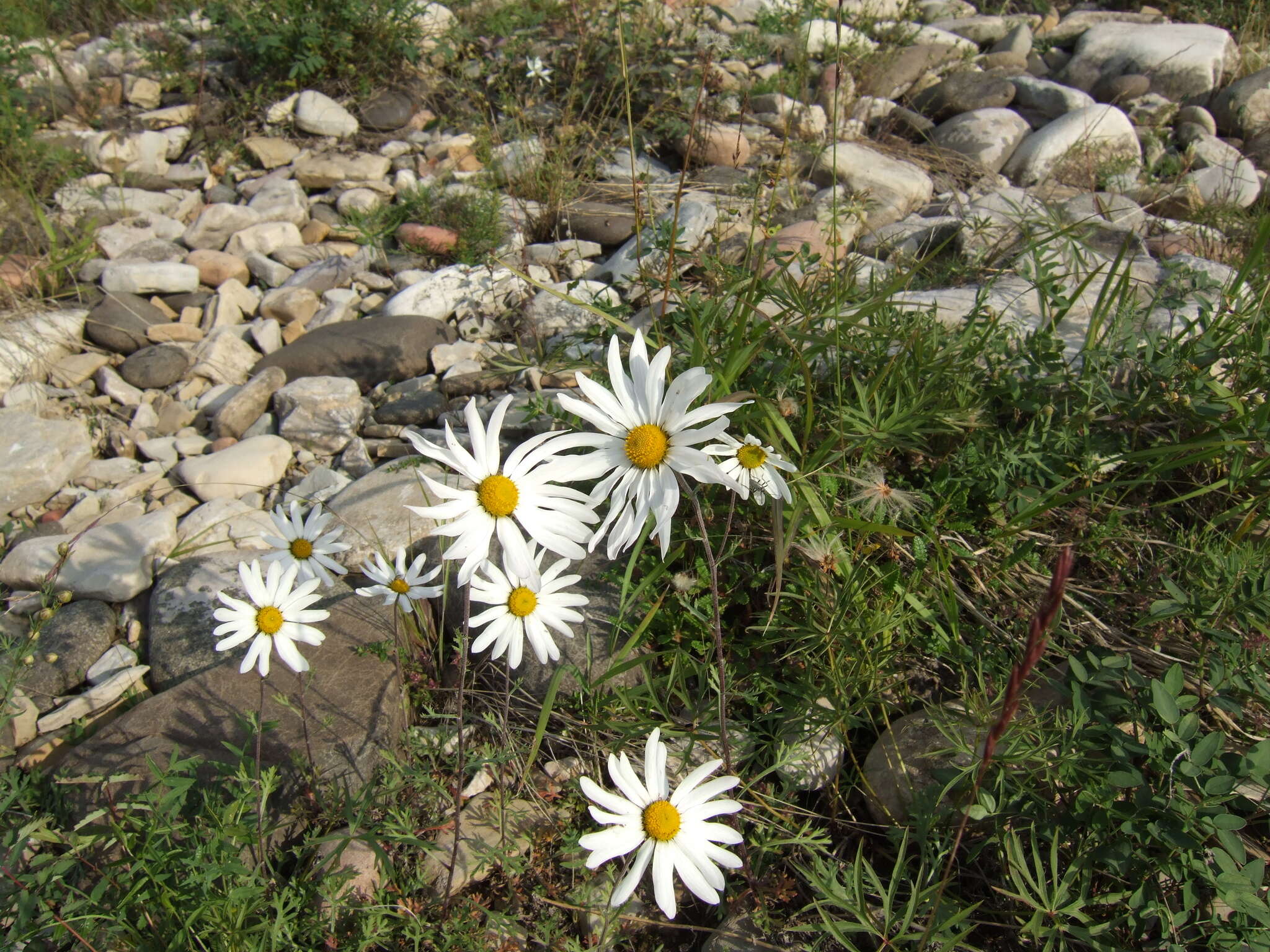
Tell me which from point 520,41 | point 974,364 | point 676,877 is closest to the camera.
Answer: point 676,877

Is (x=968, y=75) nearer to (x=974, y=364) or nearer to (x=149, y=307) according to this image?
(x=974, y=364)

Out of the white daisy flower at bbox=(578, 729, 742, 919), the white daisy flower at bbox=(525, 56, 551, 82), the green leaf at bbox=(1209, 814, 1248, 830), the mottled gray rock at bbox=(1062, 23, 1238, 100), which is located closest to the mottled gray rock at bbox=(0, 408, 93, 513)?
the white daisy flower at bbox=(578, 729, 742, 919)

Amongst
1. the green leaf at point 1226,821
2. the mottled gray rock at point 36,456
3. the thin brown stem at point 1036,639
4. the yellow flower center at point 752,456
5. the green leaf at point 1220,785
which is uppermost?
the thin brown stem at point 1036,639

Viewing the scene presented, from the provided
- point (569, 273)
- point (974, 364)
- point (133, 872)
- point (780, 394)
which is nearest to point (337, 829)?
point (133, 872)

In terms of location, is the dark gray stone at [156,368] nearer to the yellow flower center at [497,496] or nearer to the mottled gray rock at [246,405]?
the mottled gray rock at [246,405]

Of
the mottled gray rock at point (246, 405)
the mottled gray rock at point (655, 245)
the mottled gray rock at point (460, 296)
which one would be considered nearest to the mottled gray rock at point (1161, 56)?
the mottled gray rock at point (655, 245)

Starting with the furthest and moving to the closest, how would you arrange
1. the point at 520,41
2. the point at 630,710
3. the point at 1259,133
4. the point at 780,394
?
the point at 520,41
the point at 1259,133
the point at 780,394
the point at 630,710
